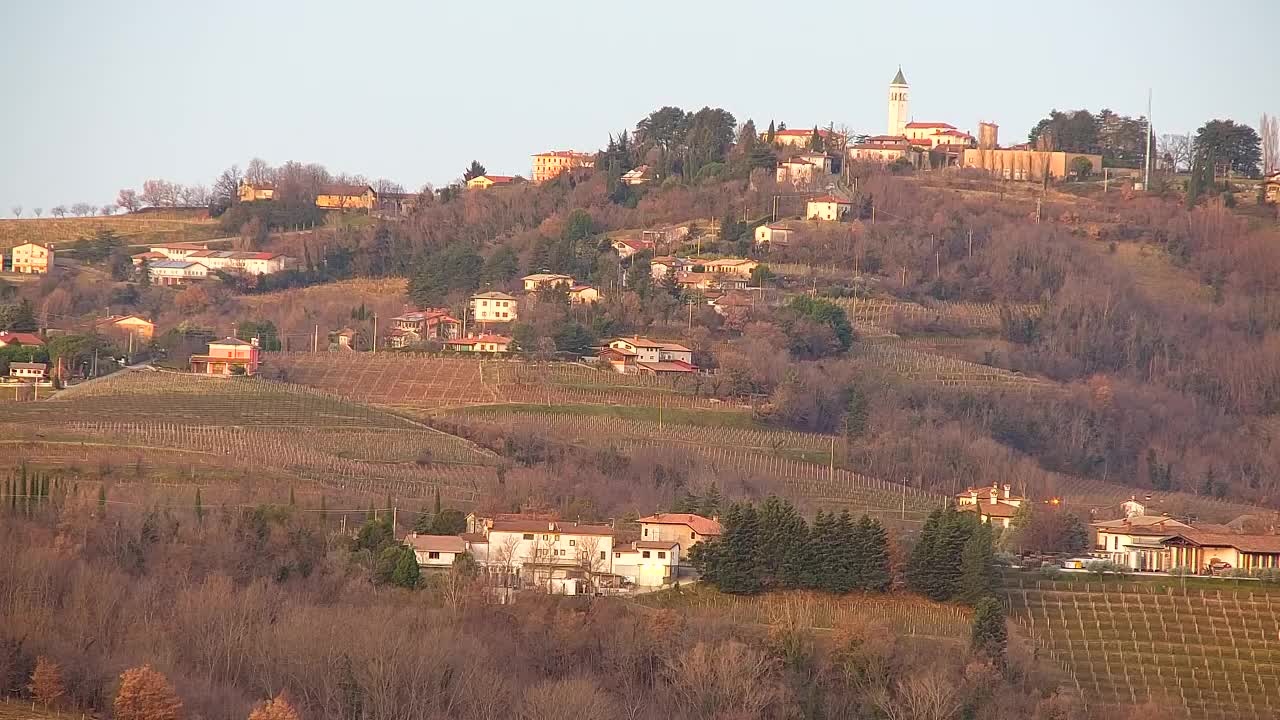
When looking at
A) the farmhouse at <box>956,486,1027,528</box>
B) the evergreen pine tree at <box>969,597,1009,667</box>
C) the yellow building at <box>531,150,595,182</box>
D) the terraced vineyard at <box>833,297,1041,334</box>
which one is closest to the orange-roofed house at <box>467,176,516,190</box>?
the yellow building at <box>531,150,595,182</box>

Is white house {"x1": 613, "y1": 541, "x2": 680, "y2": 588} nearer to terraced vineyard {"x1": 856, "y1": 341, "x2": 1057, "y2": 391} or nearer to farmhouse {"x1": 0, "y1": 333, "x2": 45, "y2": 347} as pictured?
farmhouse {"x1": 0, "y1": 333, "x2": 45, "y2": 347}

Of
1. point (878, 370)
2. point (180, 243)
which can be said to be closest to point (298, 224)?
point (180, 243)

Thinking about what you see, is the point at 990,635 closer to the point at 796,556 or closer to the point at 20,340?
the point at 796,556

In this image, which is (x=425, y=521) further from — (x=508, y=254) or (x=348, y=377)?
(x=508, y=254)

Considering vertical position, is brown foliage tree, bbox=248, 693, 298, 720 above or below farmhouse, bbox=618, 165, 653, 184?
below

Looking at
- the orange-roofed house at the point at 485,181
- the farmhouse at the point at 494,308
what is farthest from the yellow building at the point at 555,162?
the farmhouse at the point at 494,308

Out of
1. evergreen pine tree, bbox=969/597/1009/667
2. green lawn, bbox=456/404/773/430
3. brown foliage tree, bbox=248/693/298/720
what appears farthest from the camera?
green lawn, bbox=456/404/773/430

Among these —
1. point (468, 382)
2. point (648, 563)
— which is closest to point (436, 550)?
point (648, 563)
